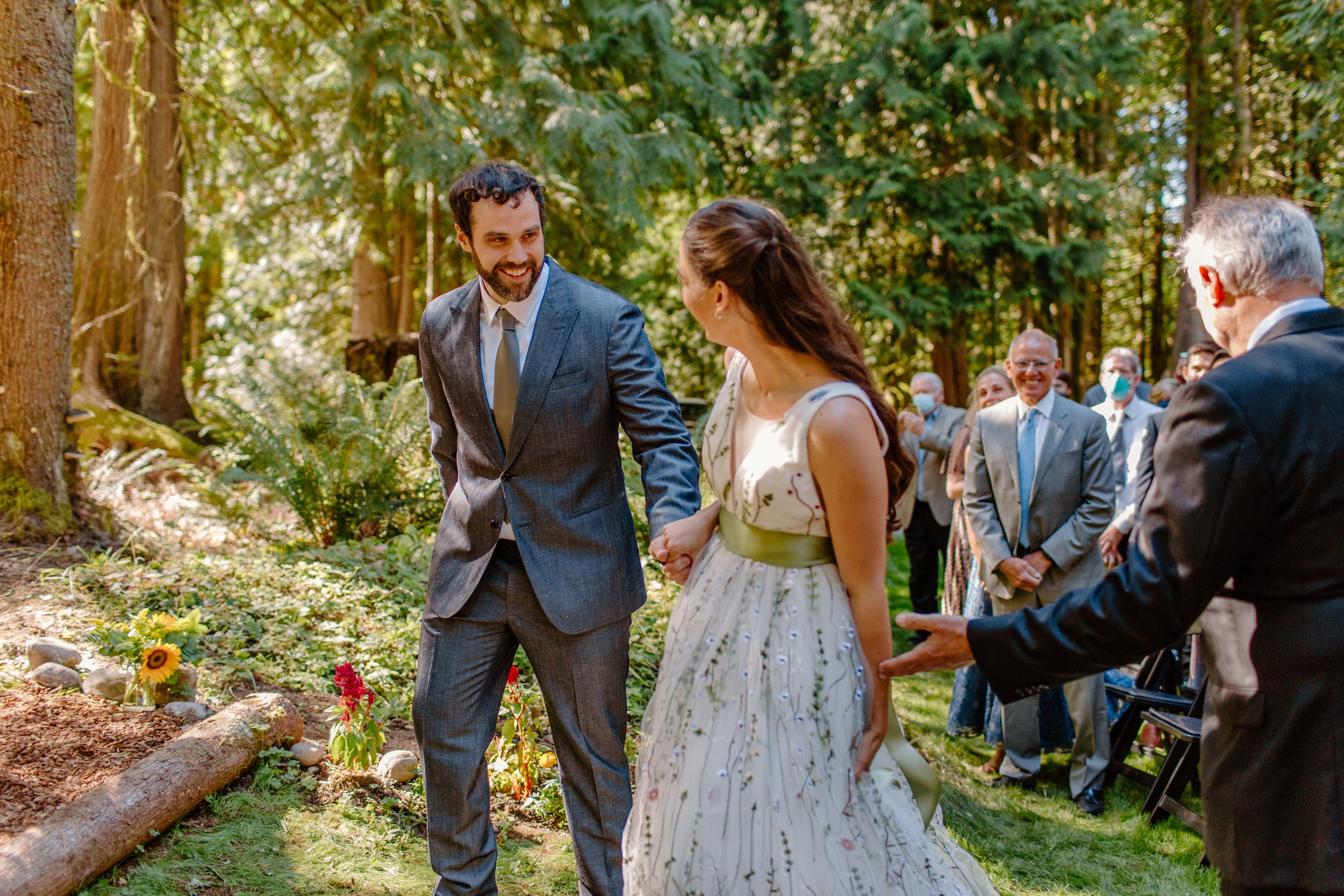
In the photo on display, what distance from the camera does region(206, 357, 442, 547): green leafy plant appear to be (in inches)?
265

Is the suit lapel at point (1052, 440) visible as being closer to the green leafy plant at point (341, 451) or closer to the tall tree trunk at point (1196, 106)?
the green leafy plant at point (341, 451)

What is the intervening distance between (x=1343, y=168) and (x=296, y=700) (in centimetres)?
1652

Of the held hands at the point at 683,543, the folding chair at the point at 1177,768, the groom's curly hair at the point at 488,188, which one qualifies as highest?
the groom's curly hair at the point at 488,188

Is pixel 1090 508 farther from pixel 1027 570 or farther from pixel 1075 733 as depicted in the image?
pixel 1075 733

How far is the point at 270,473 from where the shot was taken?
6746 mm

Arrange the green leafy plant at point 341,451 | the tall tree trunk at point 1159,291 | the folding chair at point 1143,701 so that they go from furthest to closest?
the tall tree trunk at point 1159,291
the green leafy plant at point 341,451
the folding chair at point 1143,701

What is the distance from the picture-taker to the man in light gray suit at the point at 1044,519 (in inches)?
190

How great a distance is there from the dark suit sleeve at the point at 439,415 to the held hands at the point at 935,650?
1546 millimetres

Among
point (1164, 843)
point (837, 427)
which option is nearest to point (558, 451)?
point (837, 427)

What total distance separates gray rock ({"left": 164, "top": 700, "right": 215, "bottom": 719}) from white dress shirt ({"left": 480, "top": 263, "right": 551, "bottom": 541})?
1967 millimetres

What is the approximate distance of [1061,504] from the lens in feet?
16.0

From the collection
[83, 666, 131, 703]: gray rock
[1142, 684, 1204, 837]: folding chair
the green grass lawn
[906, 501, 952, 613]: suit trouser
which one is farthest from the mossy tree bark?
[1142, 684, 1204, 837]: folding chair

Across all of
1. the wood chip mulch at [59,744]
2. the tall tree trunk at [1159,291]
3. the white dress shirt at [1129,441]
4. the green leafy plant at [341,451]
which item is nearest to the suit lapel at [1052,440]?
the white dress shirt at [1129,441]

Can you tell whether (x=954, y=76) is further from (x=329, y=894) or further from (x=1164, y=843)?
(x=329, y=894)
